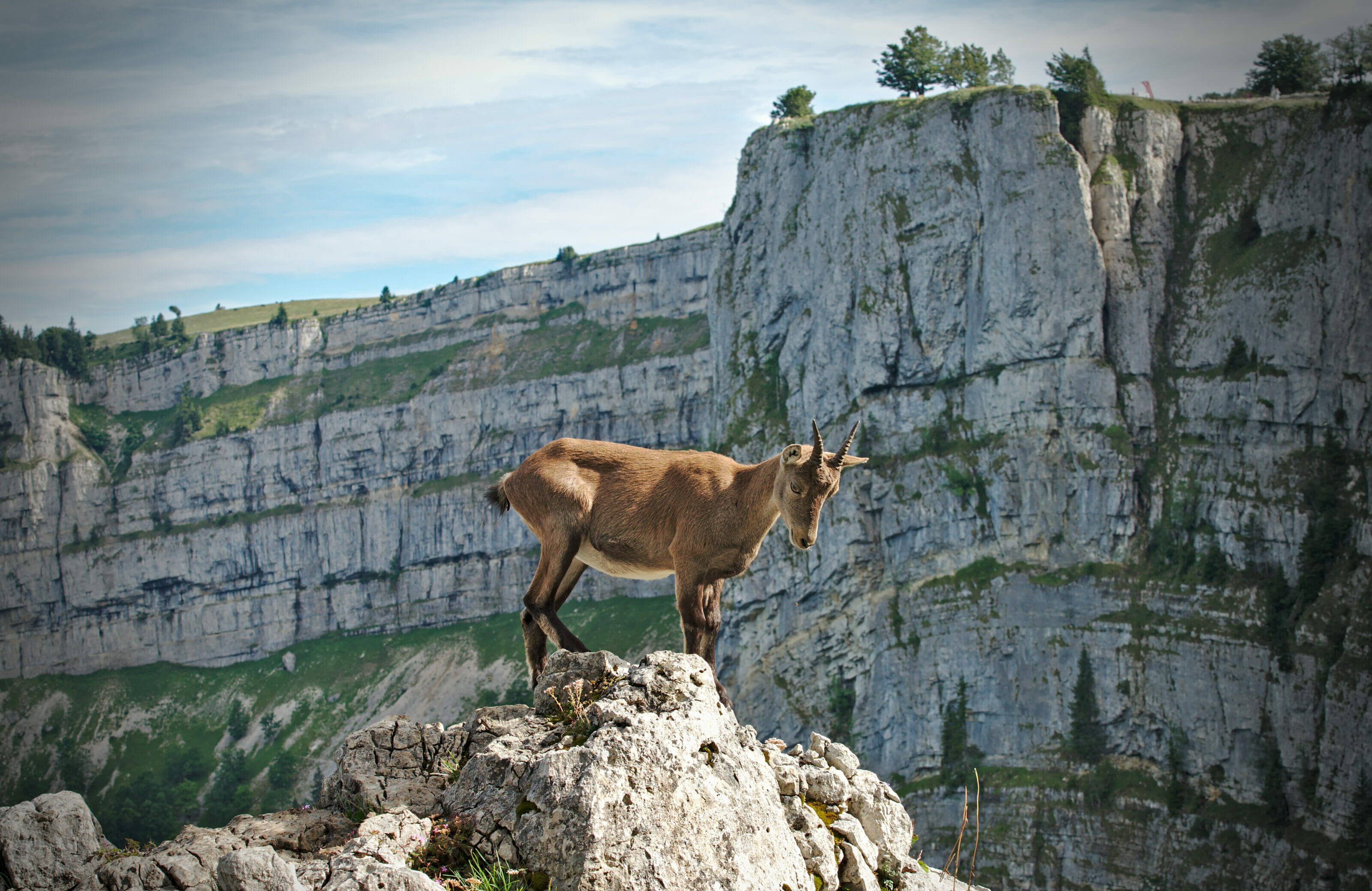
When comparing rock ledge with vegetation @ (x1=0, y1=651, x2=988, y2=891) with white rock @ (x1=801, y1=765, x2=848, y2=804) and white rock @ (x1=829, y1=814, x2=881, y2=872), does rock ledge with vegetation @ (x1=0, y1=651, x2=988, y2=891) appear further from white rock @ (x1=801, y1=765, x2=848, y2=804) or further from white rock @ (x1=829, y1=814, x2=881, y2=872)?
white rock @ (x1=801, y1=765, x2=848, y2=804)

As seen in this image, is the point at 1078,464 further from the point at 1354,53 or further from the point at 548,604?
the point at 548,604

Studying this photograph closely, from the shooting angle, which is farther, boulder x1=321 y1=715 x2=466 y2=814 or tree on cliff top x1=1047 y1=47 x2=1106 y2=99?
tree on cliff top x1=1047 y1=47 x2=1106 y2=99

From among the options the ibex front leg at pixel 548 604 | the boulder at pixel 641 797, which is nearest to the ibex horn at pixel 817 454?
the boulder at pixel 641 797

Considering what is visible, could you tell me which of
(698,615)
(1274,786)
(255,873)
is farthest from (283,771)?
(255,873)


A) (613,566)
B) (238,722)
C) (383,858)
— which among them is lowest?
(238,722)

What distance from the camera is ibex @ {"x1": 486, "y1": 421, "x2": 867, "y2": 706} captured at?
54.4ft

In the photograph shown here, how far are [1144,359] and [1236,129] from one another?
2738 cm

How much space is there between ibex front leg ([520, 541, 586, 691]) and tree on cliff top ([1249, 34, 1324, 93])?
133 meters

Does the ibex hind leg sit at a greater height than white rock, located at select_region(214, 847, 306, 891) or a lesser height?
greater

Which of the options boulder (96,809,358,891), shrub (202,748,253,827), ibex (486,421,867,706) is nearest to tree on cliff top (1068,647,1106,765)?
ibex (486,421,867,706)

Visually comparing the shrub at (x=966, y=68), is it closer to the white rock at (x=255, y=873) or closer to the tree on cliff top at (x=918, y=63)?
the tree on cliff top at (x=918, y=63)

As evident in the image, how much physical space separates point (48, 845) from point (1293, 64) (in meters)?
143

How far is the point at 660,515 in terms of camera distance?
1769 cm

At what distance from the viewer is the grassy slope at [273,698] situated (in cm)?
16038
